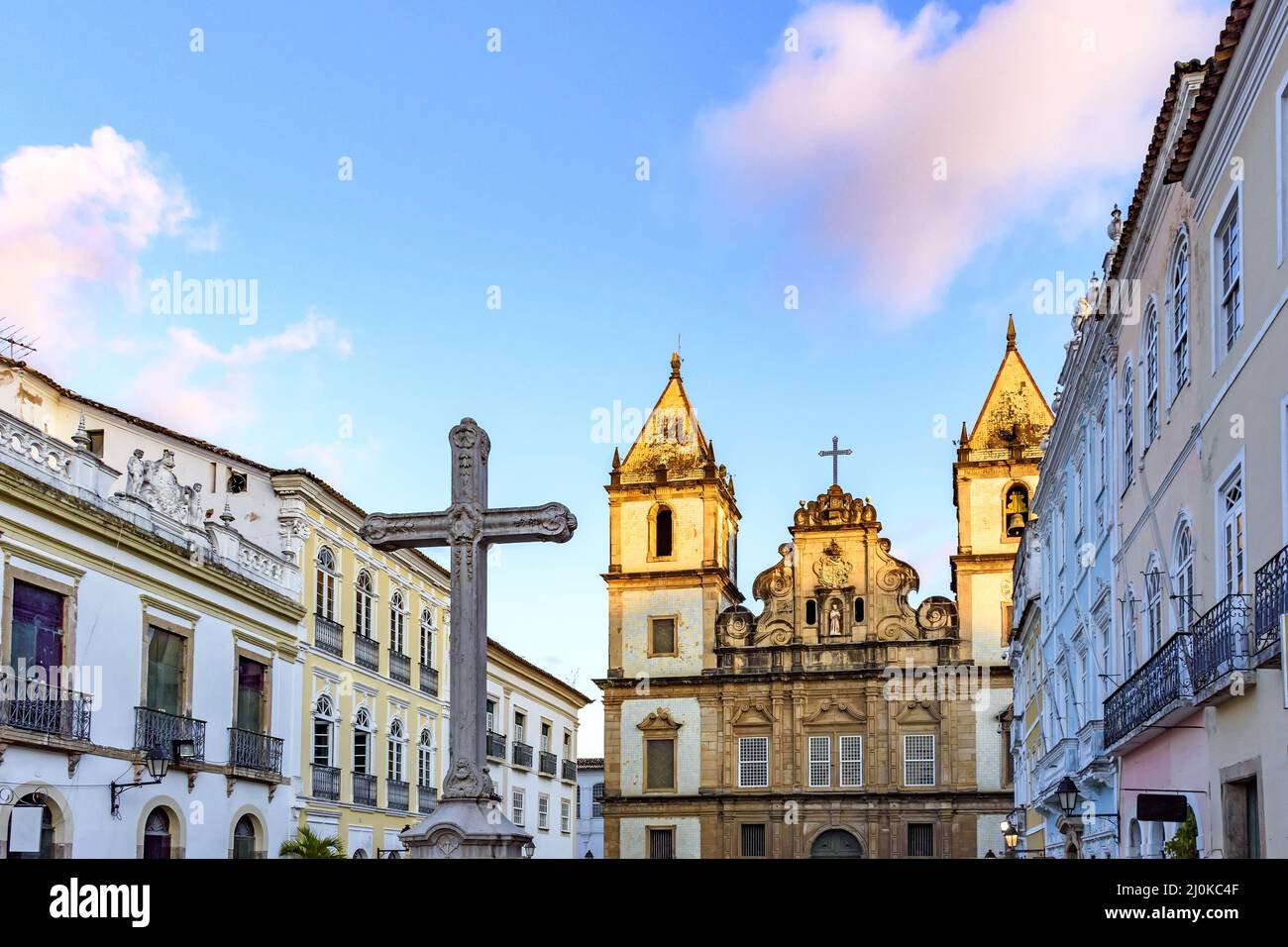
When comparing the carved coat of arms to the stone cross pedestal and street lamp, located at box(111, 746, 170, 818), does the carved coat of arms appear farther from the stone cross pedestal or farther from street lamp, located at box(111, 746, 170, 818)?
the stone cross pedestal

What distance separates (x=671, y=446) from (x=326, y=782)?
2811cm

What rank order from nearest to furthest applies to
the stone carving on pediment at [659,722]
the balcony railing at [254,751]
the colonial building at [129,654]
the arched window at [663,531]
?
the colonial building at [129,654]
the balcony railing at [254,751]
the stone carving on pediment at [659,722]
the arched window at [663,531]

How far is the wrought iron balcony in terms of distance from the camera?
786 inches

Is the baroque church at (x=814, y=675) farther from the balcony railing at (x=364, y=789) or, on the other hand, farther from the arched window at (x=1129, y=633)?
the arched window at (x=1129, y=633)

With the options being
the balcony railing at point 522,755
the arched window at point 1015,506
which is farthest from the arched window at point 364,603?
the arched window at point 1015,506

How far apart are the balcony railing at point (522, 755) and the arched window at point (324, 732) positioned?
1435cm

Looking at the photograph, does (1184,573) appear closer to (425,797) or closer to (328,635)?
(328,635)

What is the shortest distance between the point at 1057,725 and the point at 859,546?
2557 cm

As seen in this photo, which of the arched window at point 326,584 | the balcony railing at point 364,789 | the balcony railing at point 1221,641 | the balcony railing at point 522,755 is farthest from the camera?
the balcony railing at point 522,755

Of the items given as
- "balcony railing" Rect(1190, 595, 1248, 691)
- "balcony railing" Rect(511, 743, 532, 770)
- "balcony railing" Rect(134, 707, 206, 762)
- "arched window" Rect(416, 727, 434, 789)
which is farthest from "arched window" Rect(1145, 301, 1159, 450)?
"balcony railing" Rect(511, 743, 532, 770)

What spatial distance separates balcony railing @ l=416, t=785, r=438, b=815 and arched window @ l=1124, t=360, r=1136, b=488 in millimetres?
21207

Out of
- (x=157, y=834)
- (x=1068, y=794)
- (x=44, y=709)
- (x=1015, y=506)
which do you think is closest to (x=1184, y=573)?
(x=1068, y=794)

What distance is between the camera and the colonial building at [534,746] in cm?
4362
